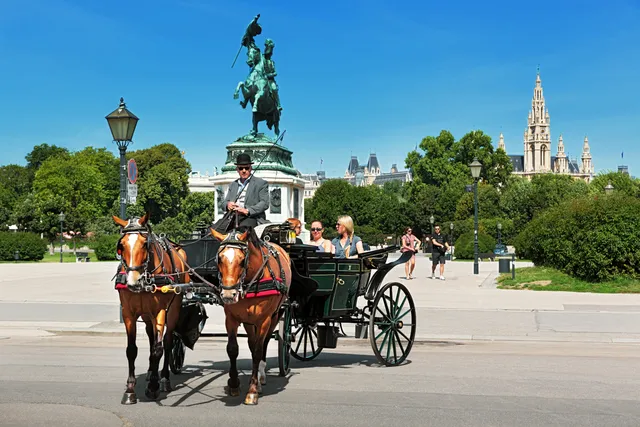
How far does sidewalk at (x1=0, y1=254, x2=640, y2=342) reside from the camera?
47.6 ft

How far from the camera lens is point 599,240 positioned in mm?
23297

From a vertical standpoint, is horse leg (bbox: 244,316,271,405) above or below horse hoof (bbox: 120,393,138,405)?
above

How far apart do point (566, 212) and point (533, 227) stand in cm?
685

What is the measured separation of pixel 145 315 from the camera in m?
8.10

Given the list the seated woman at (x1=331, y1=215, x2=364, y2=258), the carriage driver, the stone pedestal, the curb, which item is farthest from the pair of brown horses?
the stone pedestal

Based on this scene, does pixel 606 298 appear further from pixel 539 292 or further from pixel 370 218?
pixel 370 218

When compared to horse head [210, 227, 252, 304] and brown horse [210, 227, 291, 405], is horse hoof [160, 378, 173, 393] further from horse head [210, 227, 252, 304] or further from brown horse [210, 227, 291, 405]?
horse head [210, 227, 252, 304]

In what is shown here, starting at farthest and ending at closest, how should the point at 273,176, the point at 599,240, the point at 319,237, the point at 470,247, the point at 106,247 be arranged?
1. the point at 470,247
2. the point at 106,247
3. the point at 273,176
4. the point at 599,240
5. the point at 319,237

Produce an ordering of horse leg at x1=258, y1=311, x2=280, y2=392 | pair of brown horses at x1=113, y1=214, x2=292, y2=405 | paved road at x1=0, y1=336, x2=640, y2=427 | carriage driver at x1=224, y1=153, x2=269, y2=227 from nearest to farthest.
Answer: paved road at x1=0, y1=336, x2=640, y2=427 < pair of brown horses at x1=113, y1=214, x2=292, y2=405 < horse leg at x1=258, y1=311, x2=280, y2=392 < carriage driver at x1=224, y1=153, x2=269, y2=227

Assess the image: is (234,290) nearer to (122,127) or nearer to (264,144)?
(122,127)

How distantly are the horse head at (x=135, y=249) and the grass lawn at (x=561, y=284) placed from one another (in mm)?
17722

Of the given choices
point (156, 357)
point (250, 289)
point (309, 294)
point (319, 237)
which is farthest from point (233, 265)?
point (319, 237)

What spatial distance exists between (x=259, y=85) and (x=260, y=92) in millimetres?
494

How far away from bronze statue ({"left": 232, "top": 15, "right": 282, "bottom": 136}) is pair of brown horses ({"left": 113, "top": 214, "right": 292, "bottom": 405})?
32541 mm
